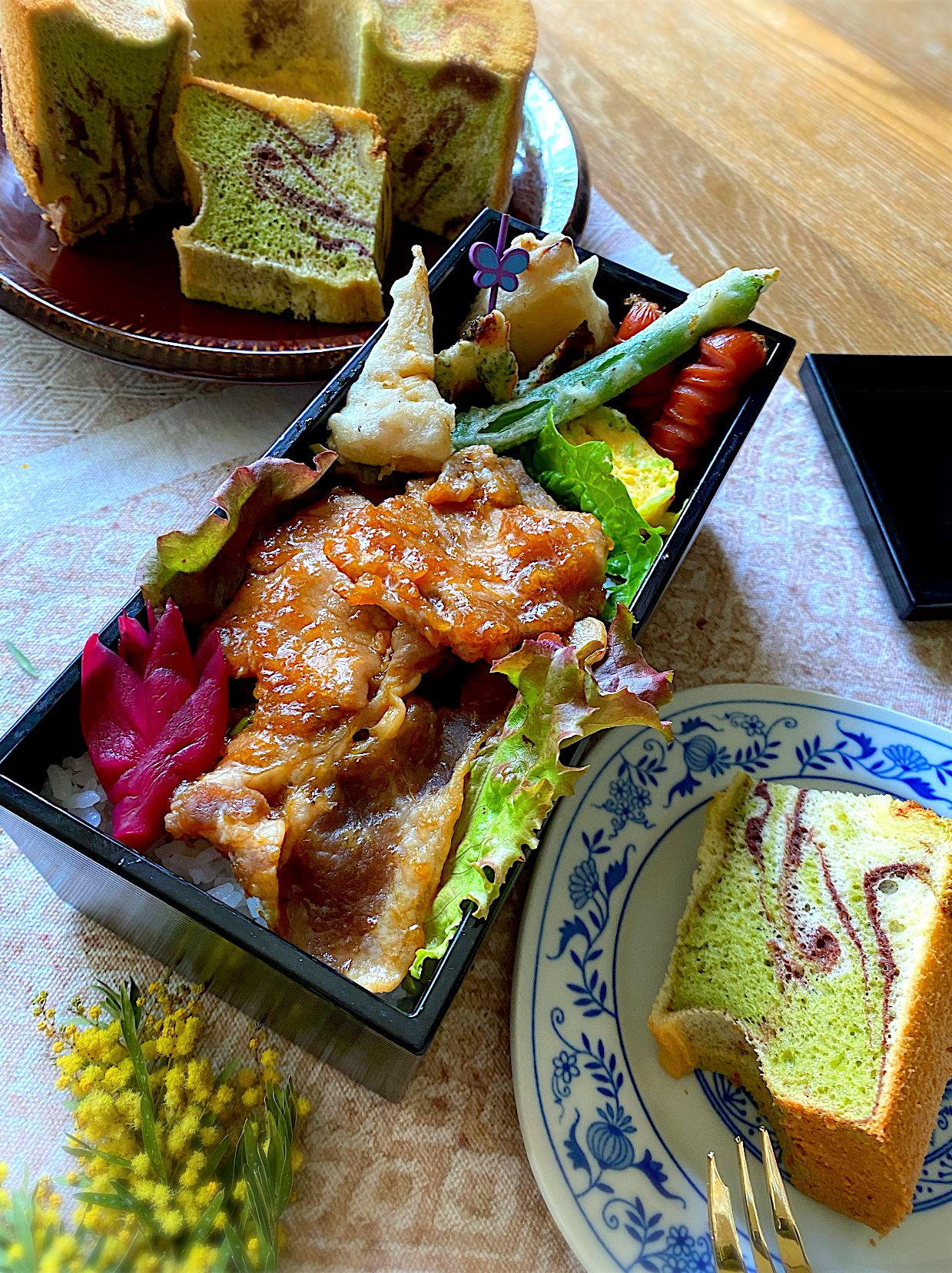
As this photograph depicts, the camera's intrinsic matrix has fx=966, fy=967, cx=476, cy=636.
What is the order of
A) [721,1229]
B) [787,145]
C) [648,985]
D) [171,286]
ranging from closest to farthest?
[721,1229], [648,985], [171,286], [787,145]

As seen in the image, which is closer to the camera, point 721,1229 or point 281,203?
point 721,1229

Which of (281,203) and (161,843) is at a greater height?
(281,203)

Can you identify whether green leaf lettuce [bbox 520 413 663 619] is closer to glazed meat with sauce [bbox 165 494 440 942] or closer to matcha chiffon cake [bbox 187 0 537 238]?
glazed meat with sauce [bbox 165 494 440 942]

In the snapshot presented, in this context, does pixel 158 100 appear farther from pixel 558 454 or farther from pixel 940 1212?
pixel 940 1212

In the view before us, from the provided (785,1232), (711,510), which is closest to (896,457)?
(711,510)

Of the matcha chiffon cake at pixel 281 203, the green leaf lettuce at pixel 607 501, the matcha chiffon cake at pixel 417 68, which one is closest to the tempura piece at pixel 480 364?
the green leaf lettuce at pixel 607 501

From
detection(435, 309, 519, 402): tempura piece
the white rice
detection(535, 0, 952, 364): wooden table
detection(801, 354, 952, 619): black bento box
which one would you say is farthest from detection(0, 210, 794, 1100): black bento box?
detection(535, 0, 952, 364): wooden table

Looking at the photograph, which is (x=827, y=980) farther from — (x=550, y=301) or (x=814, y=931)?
(x=550, y=301)

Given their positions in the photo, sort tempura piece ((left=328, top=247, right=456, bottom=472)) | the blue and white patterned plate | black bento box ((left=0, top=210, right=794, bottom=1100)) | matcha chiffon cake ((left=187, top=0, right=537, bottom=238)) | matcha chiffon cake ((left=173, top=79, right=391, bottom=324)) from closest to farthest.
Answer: black bento box ((left=0, top=210, right=794, bottom=1100)) → the blue and white patterned plate → tempura piece ((left=328, top=247, right=456, bottom=472)) → matcha chiffon cake ((left=173, top=79, right=391, bottom=324)) → matcha chiffon cake ((left=187, top=0, right=537, bottom=238))
